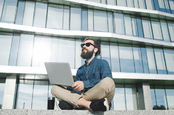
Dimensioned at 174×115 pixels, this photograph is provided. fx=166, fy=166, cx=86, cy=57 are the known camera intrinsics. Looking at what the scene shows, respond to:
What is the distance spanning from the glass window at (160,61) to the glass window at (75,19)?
831 cm

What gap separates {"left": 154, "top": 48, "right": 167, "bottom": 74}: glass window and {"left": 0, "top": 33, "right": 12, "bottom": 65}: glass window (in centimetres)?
1349

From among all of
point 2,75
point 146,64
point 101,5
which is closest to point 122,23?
point 101,5

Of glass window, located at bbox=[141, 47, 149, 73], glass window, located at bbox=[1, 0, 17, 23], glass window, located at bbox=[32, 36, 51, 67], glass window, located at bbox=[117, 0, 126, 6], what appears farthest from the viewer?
glass window, located at bbox=[117, 0, 126, 6]

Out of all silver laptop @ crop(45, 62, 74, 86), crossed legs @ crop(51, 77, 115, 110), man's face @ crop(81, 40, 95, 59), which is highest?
man's face @ crop(81, 40, 95, 59)

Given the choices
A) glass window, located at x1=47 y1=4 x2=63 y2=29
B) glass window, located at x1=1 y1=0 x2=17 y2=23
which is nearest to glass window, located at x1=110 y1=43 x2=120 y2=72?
glass window, located at x1=47 y1=4 x2=63 y2=29

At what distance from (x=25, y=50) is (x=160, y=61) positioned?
12763 millimetres

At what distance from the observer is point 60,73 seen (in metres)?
2.47

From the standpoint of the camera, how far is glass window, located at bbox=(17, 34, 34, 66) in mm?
13024

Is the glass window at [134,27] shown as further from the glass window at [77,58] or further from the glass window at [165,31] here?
the glass window at [77,58]

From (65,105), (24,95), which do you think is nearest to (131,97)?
(24,95)

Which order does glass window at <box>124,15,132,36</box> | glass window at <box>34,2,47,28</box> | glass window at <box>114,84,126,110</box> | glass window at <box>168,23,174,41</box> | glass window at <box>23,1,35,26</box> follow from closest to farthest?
1. glass window at <box>23,1,35,26</box>
2. glass window at <box>34,2,47,28</box>
3. glass window at <box>114,84,126,110</box>
4. glass window at <box>124,15,132,36</box>
5. glass window at <box>168,23,174,41</box>

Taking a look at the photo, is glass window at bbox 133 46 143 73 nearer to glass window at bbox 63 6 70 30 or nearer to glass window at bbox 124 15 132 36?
glass window at bbox 124 15 132 36

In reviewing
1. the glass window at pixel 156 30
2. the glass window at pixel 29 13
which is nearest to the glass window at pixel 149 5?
the glass window at pixel 156 30

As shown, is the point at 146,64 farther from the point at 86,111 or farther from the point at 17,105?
the point at 86,111
